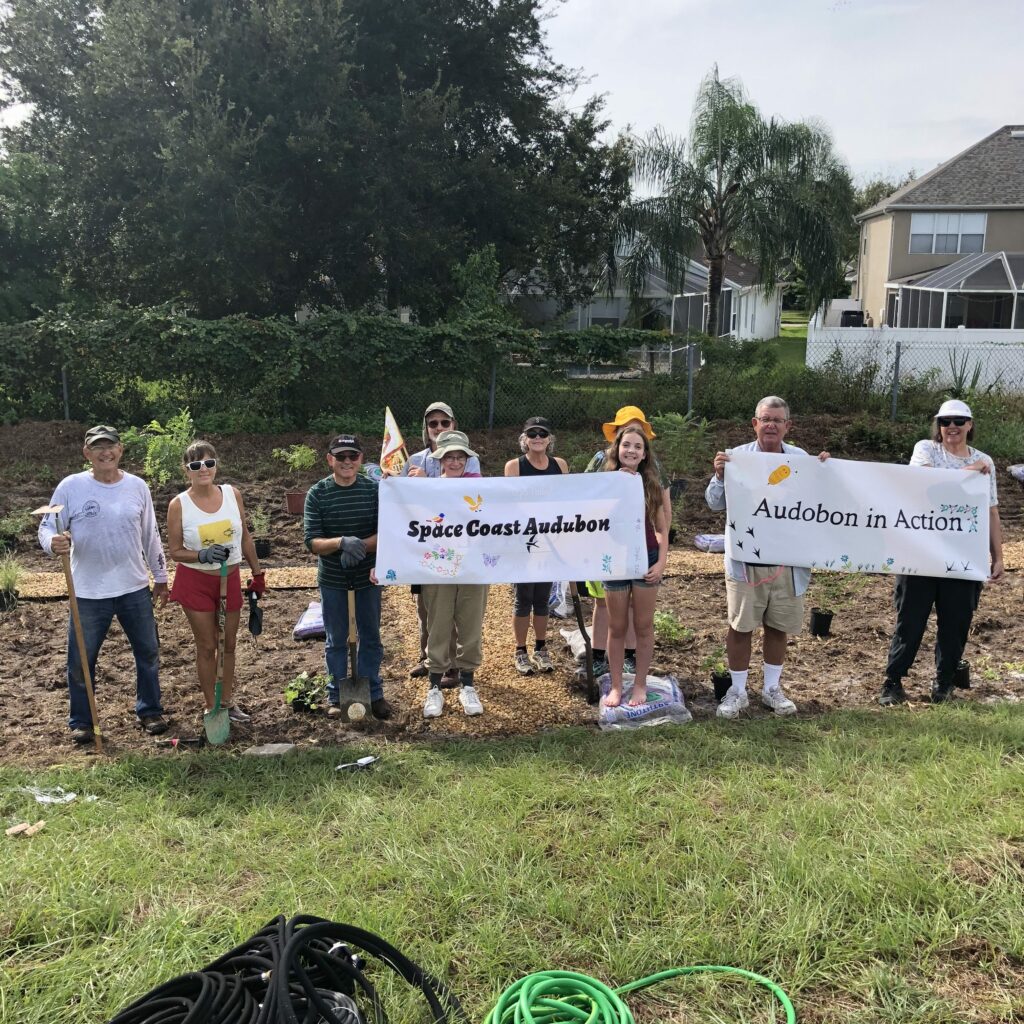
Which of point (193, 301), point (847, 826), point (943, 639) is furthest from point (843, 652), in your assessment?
point (193, 301)

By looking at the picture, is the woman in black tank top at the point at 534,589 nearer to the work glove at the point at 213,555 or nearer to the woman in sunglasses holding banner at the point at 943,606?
the work glove at the point at 213,555

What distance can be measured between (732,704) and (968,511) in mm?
2064

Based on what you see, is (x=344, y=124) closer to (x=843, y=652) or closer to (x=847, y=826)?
(x=843, y=652)

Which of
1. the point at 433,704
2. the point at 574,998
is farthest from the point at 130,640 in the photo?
the point at 574,998

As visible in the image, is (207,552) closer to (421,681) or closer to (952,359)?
(421,681)

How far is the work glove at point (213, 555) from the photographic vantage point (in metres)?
5.00

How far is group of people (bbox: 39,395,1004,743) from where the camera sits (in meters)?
5.09

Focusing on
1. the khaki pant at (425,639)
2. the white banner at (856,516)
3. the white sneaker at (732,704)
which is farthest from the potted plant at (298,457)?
the white sneaker at (732,704)

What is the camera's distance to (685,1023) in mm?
2805

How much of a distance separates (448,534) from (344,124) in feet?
46.3

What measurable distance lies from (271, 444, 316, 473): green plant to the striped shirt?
6934mm

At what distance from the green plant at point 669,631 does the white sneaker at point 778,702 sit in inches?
47.4

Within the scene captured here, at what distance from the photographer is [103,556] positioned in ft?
16.6

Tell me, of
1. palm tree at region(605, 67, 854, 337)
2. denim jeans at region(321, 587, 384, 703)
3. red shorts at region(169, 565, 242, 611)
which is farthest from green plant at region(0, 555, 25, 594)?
palm tree at region(605, 67, 854, 337)
